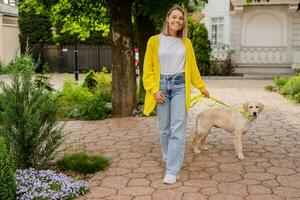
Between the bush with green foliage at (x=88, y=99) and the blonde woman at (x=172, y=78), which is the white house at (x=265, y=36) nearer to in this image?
the bush with green foliage at (x=88, y=99)

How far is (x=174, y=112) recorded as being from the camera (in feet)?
17.9

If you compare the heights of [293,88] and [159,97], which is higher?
[159,97]

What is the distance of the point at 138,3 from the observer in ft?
36.9

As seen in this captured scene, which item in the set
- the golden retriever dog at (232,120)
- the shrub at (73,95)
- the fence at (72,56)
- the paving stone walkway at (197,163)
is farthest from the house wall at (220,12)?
the golden retriever dog at (232,120)

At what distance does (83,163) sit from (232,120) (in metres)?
2.30

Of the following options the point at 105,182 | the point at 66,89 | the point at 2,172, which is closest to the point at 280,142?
the point at 105,182

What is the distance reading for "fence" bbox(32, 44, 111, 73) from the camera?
28.5 meters

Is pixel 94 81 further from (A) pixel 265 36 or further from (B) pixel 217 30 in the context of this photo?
(B) pixel 217 30

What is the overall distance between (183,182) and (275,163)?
5.55 ft

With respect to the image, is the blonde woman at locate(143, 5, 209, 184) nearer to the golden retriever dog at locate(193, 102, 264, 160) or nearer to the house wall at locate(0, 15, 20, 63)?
the golden retriever dog at locate(193, 102, 264, 160)

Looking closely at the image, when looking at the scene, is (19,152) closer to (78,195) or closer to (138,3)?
(78,195)

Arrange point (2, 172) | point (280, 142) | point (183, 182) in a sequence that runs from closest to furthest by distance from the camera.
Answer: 1. point (2, 172)
2. point (183, 182)
3. point (280, 142)

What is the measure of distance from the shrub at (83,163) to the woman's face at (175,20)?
220 cm

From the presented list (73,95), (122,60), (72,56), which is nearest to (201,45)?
(72,56)
